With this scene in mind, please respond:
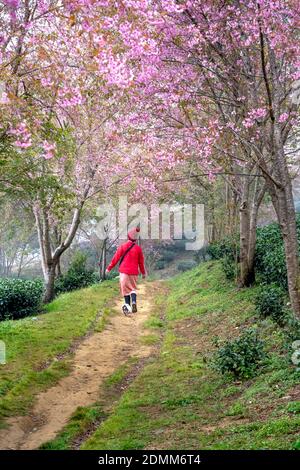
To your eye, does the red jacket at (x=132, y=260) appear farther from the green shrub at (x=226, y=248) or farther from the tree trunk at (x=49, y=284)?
the tree trunk at (x=49, y=284)

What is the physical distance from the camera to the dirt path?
7.08 m

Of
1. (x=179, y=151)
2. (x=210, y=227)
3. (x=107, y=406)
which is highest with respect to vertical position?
(x=179, y=151)

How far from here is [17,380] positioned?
30.3ft

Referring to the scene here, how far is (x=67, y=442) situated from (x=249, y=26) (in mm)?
7627

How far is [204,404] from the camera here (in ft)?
25.6

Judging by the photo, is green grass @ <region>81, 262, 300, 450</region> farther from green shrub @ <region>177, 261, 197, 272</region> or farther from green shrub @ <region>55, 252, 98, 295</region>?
green shrub @ <region>177, 261, 197, 272</region>

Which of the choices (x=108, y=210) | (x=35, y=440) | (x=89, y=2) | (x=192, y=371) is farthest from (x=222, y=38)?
(x=108, y=210)

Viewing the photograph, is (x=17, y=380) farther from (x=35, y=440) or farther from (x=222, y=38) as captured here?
(x=222, y=38)

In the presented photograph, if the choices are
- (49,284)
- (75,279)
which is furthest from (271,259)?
(75,279)

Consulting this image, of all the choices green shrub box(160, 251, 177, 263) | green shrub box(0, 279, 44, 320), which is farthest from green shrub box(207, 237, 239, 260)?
green shrub box(160, 251, 177, 263)

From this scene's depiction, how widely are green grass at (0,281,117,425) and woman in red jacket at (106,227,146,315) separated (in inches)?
49.7

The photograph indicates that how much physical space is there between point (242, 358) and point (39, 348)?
521cm

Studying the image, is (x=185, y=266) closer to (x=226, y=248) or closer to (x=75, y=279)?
(x=75, y=279)

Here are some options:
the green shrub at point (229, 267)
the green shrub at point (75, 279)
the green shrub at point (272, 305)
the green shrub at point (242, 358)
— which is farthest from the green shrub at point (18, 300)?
the green shrub at point (242, 358)
